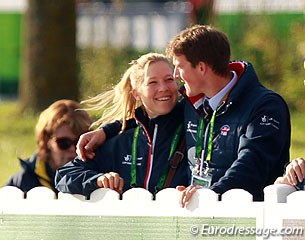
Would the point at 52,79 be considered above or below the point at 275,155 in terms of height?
below

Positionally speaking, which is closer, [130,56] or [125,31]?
[130,56]

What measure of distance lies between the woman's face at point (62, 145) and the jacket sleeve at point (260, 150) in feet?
5.61

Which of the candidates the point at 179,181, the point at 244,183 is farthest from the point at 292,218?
the point at 179,181

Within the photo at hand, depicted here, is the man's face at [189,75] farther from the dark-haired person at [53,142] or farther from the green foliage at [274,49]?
the green foliage at [274,49]

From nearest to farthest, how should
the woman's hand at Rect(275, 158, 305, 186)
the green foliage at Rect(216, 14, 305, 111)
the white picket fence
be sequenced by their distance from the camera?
the white picket fence, the woman's hand at Rect(275, 158, 305, 186), the green foliage at Rect(216, 14, 305, 111)

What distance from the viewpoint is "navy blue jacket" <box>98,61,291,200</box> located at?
5.50 meters

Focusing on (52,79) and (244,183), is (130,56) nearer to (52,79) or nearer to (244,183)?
(52,79)

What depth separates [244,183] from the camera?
5.49 m

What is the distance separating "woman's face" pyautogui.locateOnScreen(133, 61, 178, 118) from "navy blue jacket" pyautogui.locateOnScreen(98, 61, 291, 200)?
255mm

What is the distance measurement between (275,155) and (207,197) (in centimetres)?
57

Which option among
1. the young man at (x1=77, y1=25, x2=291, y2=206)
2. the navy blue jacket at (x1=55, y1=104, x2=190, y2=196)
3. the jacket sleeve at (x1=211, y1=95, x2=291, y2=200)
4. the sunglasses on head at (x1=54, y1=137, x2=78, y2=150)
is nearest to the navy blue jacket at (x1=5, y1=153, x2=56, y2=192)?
the sunglasses on head at (x1=54, y1=137, x2=78, y2=150)

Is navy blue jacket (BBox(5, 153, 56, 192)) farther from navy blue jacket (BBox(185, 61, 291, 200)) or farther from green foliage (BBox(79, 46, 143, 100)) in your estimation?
green foliage (BBox(79, 46, 143, 100))

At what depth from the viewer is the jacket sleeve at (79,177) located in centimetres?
564

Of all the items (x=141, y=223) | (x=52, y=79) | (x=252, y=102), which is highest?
(x=252, y=102)
